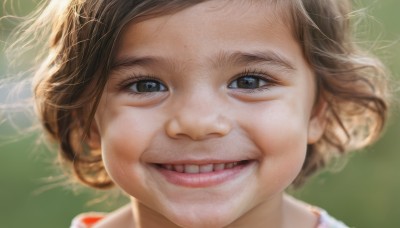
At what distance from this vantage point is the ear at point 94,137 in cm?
203

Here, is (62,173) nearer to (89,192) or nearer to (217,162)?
(89,192)

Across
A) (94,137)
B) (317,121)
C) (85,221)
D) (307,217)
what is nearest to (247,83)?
(317,121)

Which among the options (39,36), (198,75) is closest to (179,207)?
(198,75)

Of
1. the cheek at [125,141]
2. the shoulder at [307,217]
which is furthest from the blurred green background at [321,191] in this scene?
the cheek at [125,141]

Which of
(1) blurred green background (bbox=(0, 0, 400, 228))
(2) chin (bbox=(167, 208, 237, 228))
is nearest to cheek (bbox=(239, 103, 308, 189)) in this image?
(2) chin (bbox=(167, 208, 237, 228))

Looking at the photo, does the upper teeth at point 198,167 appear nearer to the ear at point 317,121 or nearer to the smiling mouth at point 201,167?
the smiling mouth at point 201,167

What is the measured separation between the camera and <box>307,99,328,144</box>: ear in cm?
205

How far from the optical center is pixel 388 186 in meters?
3.10

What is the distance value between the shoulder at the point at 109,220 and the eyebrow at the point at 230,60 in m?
0.60

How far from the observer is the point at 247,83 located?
5.79 ft

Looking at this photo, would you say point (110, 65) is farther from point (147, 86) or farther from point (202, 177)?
point (202, 177)

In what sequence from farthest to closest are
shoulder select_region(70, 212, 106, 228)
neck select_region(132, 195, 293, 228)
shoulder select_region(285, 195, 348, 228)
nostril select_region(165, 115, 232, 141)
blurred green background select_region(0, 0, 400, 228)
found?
A: blurred green background select_region(0, 0, 400, 228)
shoulder select_region(70, 212, 106, 228)
shoulder select_region(285, 195, 348, 228)
neck select_region(132, 195, 293, 228)
nostril select_region(165, 115, 232, 141)

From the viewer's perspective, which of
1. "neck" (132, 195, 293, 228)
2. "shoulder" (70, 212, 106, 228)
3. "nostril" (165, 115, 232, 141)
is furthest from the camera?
"shoulder" (70, 212, 106, 228)

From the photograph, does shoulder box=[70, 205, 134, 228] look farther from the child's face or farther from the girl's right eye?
the girl's right eye
